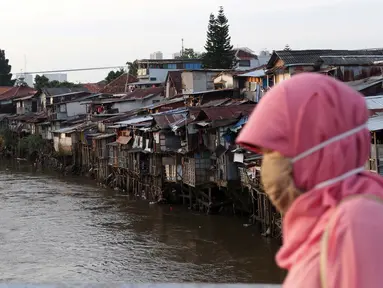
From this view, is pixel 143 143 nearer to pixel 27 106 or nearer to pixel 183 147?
pixel 183 147

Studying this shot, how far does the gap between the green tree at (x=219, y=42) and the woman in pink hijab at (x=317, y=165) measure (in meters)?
40.0

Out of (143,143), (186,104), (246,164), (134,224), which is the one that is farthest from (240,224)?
(186,104)

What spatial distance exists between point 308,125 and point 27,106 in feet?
173

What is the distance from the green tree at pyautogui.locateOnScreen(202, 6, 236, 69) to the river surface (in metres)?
18.1

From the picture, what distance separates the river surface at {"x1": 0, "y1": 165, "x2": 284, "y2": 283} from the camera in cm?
1488

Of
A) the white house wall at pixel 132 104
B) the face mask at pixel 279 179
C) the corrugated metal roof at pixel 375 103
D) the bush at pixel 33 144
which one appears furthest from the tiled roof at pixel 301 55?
the bush at pixel 33 144

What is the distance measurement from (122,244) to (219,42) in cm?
2573

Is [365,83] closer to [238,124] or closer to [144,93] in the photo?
[238,124]

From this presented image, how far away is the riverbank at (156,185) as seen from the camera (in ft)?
63.8

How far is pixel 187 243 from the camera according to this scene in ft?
59.8

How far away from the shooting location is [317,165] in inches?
49.1

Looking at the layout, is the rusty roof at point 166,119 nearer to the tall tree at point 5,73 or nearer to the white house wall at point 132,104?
the white house wall at point 132,104

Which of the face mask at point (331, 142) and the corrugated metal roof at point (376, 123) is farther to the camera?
the corrugated metal roof at point (376, 123)

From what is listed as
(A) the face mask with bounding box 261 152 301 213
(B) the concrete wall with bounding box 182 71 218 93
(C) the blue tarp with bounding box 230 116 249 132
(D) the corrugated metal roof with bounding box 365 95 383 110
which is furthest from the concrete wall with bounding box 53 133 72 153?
(A) the face mask with bounding box 261 152 301 213
